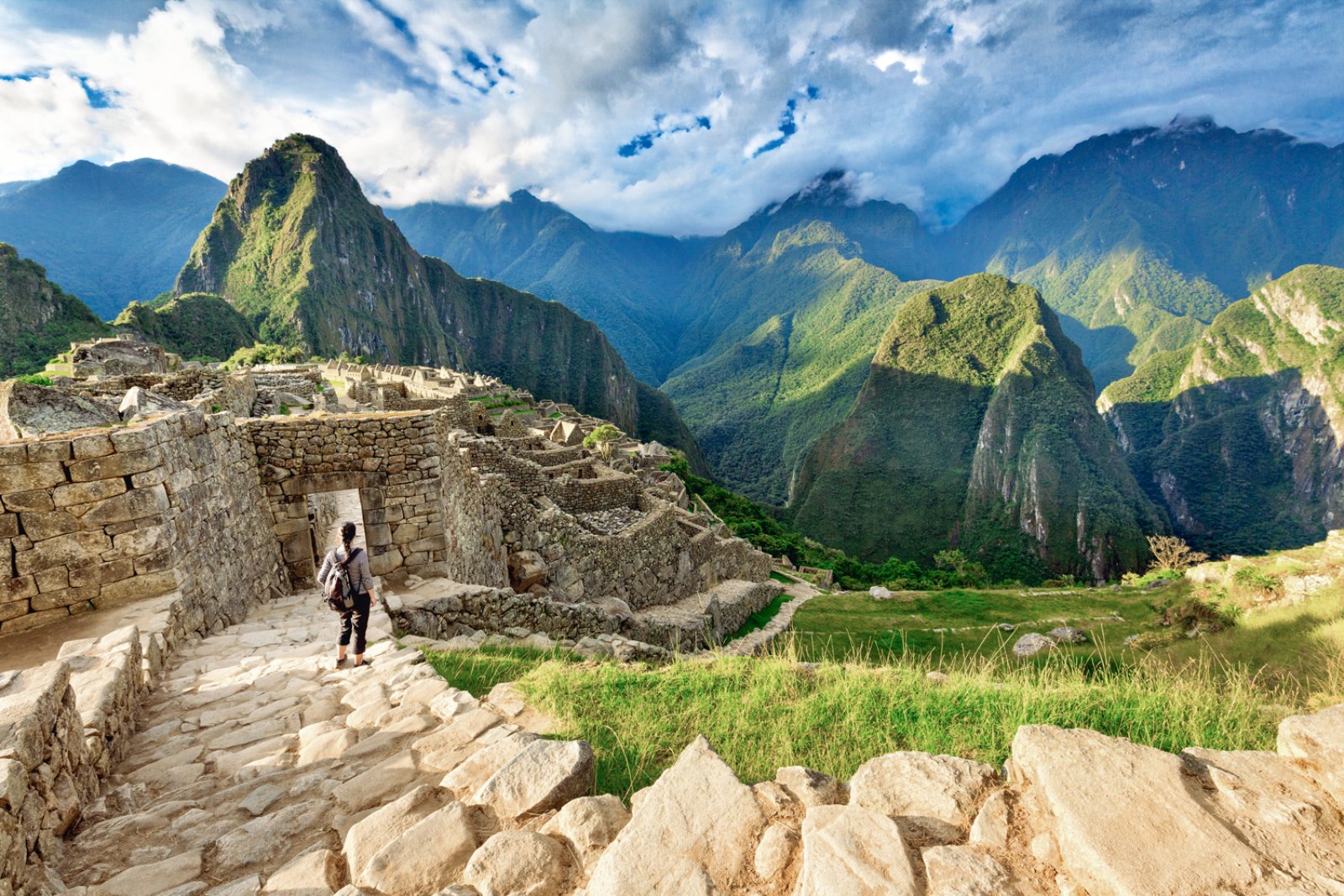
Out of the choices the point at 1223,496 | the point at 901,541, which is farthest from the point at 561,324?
the point at 1223,496

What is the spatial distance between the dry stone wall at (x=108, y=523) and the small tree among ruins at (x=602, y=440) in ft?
72.7

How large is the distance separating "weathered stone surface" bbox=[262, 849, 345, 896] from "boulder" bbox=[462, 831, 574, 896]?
1.85 feet

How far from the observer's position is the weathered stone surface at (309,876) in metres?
2.24

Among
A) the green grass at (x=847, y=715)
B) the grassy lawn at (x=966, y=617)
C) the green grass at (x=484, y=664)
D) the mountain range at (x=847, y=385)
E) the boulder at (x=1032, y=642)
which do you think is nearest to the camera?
the green grass at (x=847, y=715)

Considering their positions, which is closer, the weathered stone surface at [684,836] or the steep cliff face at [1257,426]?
the weathered stone surface at [684,836]

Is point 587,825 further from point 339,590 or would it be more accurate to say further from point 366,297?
point 366,297

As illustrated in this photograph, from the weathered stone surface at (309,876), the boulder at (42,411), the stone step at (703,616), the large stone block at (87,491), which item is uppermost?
the boulder at (42,411)

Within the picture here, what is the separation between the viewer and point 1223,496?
332 ft

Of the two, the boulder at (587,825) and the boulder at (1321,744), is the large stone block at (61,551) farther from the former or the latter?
the boulder at (1321,744)

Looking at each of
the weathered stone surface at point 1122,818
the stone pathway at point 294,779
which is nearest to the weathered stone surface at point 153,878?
the stone pathway at point 294,779

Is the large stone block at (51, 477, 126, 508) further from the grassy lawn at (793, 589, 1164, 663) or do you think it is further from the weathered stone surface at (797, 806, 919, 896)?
the grassy lawn at (793, 589, 1164, 663)

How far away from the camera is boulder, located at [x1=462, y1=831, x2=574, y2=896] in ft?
7.17

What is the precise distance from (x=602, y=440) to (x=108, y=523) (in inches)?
1064

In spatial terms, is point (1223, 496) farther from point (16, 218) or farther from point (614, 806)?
point (16, 218)
